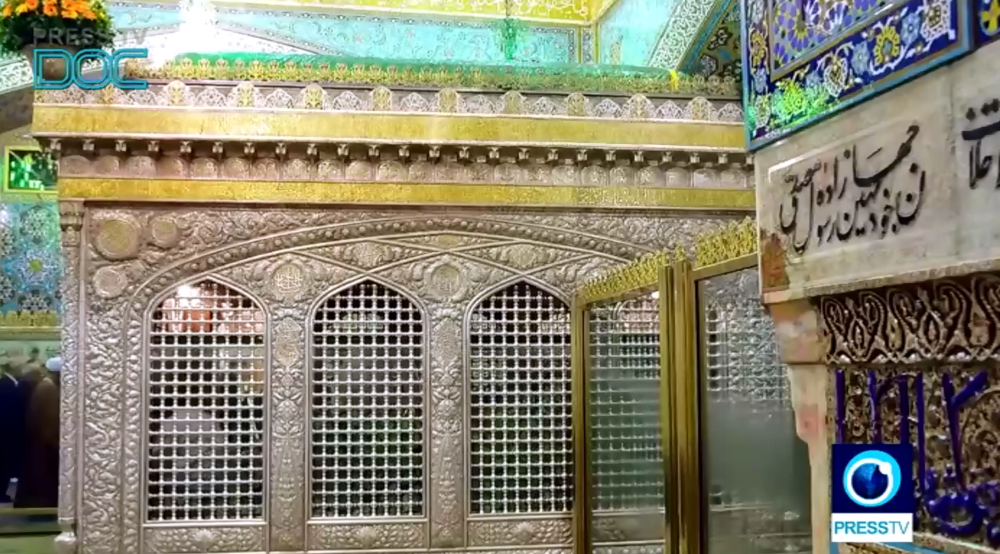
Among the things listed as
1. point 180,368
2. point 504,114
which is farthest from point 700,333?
point 180,368

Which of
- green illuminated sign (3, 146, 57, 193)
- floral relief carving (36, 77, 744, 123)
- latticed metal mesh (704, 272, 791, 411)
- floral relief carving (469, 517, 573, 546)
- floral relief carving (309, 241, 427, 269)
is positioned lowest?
floral relief carving (469, 517, 573, 546)

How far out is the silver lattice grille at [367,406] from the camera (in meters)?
4.53

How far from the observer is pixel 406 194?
4.59 metres

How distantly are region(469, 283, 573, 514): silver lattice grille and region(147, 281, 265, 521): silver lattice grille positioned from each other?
42.6 inches

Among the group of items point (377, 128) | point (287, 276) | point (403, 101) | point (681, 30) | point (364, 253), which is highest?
point (681, 30)

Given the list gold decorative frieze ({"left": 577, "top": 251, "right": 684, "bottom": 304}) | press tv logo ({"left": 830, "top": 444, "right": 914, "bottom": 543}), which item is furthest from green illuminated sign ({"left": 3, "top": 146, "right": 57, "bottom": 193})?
press tv logo ({"left": 830, "top": 444, "right": 914, "bottom": 543})

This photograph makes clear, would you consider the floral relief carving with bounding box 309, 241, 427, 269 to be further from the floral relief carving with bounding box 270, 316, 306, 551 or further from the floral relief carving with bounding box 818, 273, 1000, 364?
the floral relief carving with bounding box 818, 273, 1000, 364

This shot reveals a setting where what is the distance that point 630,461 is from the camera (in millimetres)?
3748

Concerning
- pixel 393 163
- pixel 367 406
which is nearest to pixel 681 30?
pixel 393 163

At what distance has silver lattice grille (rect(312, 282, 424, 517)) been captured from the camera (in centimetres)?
453

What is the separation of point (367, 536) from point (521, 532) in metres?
0.77

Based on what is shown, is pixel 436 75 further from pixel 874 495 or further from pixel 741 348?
pixel 874 495

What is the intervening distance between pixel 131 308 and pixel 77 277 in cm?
29

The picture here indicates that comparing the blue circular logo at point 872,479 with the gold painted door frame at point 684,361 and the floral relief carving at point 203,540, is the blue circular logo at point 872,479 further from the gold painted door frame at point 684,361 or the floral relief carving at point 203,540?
the floral relief carving at point 203,540
